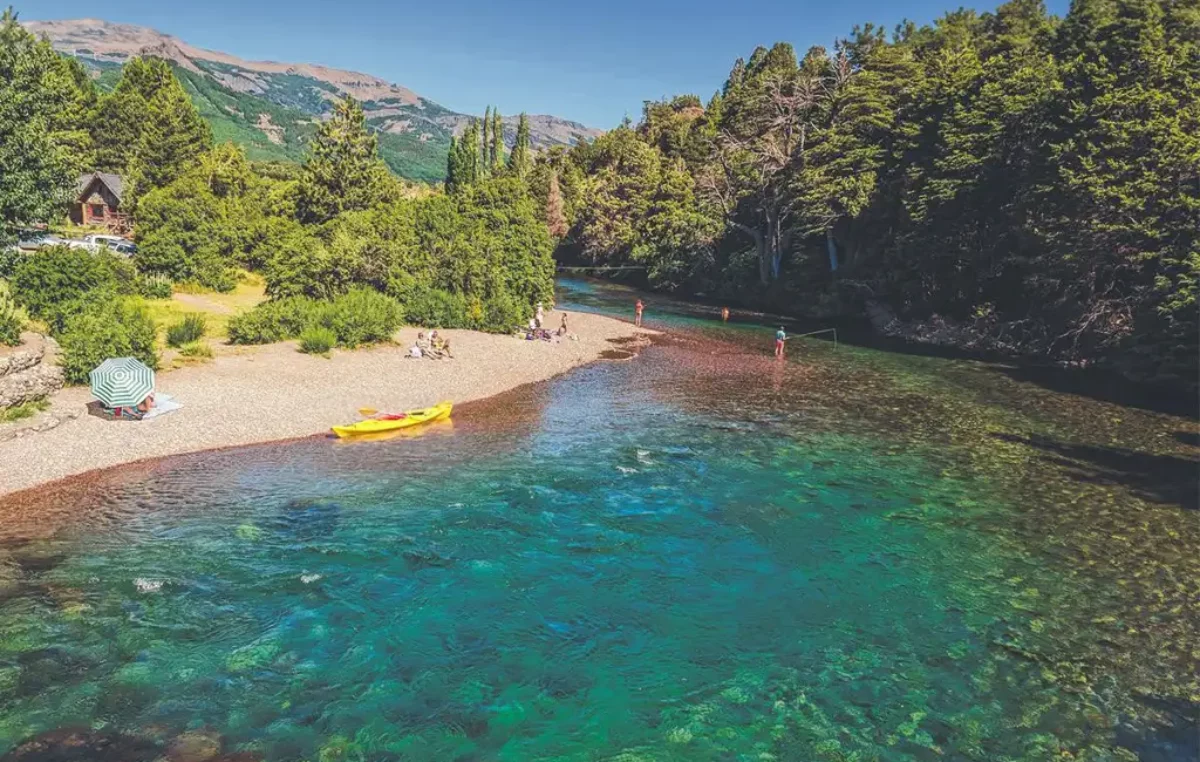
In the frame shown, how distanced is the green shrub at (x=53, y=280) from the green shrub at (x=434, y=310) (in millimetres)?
17574

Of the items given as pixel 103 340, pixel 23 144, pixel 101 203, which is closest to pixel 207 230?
pixel 23 144

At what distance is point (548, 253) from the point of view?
58.9m

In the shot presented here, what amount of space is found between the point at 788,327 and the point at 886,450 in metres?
36.9

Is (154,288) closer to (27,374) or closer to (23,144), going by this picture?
(23,144)

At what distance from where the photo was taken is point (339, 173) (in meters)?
59.1

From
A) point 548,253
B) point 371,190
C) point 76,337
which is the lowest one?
point 76,337

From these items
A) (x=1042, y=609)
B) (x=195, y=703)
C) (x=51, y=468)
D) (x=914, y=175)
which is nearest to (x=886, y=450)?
(x=1042, y=609)

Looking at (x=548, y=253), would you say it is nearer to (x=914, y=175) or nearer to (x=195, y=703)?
(x=914, y=175)

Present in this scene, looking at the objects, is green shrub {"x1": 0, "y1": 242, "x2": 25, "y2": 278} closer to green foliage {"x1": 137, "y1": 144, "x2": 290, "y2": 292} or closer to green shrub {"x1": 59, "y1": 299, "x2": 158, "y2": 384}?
green shrub {"x1": 59, "y1": 299, "x2": 158, "y2": 384}

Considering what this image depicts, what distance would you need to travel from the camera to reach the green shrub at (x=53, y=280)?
33656 millimetres

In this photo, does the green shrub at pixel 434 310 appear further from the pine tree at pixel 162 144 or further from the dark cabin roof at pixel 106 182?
the pine tree at pixel 162 144

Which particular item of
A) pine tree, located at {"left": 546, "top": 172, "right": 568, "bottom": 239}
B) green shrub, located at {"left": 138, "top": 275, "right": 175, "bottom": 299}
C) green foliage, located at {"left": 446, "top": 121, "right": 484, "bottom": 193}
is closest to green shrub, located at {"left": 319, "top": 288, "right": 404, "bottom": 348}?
green shrub, located at {"left": 138, "top": 275, "right": 175, "bottom": 299}

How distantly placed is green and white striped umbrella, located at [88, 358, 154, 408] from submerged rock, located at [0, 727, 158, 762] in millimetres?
16599

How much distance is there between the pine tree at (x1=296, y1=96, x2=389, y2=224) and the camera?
59062mm
